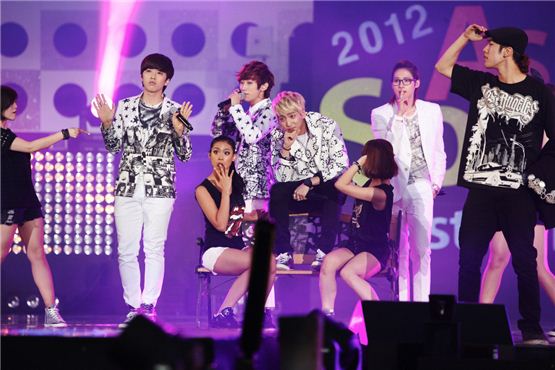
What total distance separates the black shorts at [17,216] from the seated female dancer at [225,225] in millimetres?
1210

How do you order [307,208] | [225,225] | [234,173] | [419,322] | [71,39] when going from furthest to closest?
[71,39] < [307,208] < [234,173] < [225,225] < [419,322]

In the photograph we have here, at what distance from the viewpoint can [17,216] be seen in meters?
7.06

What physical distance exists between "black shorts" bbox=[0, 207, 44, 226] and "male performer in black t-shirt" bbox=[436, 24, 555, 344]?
10.00 feet

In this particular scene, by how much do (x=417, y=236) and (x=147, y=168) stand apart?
7.53 feet

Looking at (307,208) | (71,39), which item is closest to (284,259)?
(307,208)

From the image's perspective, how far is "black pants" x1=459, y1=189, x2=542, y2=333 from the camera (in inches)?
245

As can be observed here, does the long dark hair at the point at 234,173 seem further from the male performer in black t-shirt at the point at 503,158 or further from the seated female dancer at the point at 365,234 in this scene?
the male performer in black t-shirt at the point at 503,158

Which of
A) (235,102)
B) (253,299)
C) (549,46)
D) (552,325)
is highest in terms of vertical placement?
(549,46)

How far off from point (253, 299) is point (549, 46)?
6853 millimetres

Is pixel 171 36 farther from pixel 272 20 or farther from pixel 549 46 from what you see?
pixel 549 46

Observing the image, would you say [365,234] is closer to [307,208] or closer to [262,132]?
[307,208]

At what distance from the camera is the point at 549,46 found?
9164mm

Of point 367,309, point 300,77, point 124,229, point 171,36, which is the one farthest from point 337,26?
point 367,309

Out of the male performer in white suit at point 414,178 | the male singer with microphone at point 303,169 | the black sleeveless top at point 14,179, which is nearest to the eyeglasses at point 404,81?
the male performer in white suit at point 414,178
